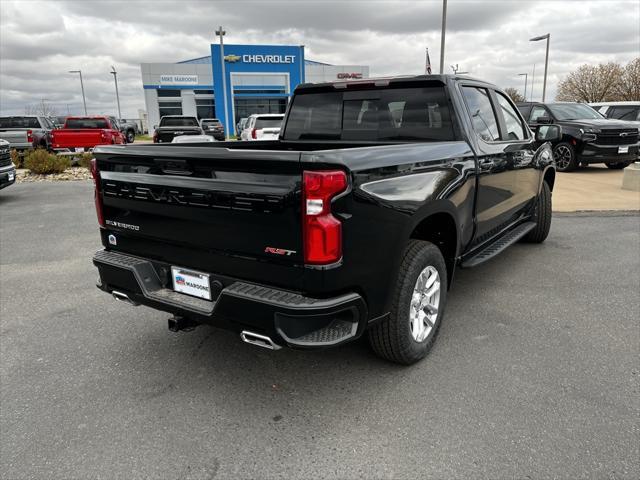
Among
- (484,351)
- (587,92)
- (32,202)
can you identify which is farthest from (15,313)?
(587,92)

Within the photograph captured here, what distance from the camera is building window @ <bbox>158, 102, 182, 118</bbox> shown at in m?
49.6

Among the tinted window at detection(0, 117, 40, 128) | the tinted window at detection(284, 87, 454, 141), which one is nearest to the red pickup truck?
the tinted window at detection(0, 117, 40, 128)

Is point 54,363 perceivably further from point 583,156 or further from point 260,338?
point 583,156

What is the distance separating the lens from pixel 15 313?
13.9 feet

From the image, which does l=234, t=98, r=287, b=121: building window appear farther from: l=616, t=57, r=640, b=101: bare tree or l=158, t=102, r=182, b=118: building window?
l=616, t=57, r=640, b=101: bare tree

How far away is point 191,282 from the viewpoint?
283cm

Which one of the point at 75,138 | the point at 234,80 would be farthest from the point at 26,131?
the point at 234,80

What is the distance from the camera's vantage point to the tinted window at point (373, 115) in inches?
150

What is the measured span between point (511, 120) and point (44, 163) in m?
13.6

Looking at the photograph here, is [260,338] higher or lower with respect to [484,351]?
higher

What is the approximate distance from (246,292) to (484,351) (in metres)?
1.86

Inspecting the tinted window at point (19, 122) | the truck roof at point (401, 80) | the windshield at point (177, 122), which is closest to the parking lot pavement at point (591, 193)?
the truck roof at point (401, 80)

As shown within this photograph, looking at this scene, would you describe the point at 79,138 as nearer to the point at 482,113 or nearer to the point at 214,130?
the point at 214,130

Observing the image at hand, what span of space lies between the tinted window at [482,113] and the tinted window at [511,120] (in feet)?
1.02
